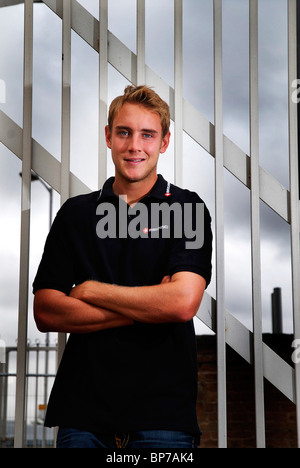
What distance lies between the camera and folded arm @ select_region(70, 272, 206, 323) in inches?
67.9

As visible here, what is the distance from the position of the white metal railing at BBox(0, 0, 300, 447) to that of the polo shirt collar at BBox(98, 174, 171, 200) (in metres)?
0.11

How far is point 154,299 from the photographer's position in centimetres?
172

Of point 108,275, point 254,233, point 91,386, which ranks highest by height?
point 254,233

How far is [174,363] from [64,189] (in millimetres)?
794

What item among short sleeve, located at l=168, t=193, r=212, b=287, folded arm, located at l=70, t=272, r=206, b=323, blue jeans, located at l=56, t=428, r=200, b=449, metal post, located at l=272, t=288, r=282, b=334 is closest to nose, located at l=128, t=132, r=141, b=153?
short sleeve, located at l=168, t=193, r=212, b=287

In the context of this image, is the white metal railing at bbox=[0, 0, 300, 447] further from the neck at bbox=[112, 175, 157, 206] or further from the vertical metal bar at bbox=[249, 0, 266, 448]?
the neck at bbox=[112, 175, 157, 206]

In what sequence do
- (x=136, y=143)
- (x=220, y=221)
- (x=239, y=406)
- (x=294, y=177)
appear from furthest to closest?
(x=239, y=406) < (x=294, y=177) < (x=220, y=221) < (x=136, y=143)

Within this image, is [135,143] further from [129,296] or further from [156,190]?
[129,296]

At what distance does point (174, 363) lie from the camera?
5.92ft

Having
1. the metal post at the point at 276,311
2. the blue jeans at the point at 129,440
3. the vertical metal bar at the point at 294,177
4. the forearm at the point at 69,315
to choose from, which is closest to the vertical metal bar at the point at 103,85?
the forearm at the point at 69,315

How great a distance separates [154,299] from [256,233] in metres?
0.66

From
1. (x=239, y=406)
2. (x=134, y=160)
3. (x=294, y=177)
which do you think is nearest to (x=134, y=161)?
(x=134, y=160)
